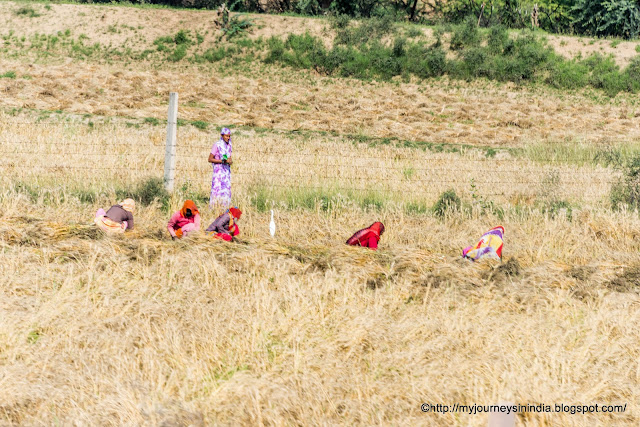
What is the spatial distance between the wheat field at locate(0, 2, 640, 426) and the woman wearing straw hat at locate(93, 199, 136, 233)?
9.4 inches

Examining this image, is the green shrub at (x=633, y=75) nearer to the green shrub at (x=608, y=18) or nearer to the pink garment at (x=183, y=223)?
the green shrub at (x=608, y=18)

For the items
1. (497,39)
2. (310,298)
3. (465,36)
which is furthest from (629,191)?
(465,36)

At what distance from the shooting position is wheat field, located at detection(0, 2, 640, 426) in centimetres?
484

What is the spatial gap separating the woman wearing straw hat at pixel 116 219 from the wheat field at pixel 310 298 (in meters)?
0.24

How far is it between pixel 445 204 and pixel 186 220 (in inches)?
164

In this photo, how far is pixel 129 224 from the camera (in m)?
8.94

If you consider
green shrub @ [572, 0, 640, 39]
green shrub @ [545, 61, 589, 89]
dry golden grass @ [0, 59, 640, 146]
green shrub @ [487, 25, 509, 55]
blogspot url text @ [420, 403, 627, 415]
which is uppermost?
green shrub @ [572, 0, 640, 39]

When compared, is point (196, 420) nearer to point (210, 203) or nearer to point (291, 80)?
point (210, 203)

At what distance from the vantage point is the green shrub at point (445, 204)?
10875mm

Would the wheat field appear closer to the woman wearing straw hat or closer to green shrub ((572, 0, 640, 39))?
the woman wearing straw hat

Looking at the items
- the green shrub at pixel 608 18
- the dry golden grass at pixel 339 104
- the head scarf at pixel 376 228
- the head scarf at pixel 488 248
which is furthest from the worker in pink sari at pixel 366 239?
the green shrub at pixel 608 18

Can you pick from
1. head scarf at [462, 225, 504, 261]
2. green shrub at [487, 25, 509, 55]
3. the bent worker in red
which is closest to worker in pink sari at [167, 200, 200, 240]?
the bent worker in red

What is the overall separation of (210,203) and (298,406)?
6237 millimetres

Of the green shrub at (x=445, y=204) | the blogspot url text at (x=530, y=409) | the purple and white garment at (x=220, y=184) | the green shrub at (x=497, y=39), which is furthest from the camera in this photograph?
the green shrub at (x=497, y=39)
